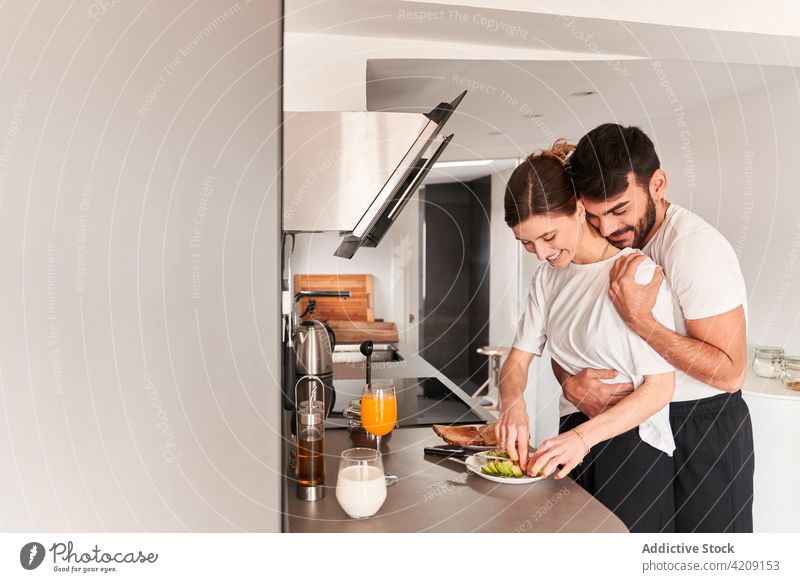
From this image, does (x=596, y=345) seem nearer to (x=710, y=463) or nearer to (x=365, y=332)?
(x=710, y=463)

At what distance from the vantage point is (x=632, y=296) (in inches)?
34.7

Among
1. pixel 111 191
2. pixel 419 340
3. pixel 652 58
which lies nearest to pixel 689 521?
pixel 652 58

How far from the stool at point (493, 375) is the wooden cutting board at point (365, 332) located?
0.76m

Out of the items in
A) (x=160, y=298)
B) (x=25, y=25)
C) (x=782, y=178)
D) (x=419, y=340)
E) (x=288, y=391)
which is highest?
(x=782, y=178)

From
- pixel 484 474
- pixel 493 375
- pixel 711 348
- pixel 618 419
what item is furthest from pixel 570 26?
pixel 493 375

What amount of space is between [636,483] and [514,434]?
29cm

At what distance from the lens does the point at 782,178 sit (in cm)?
161

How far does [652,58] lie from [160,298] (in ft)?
4.09

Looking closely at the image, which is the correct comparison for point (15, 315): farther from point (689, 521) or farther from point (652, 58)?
point (652, 58)

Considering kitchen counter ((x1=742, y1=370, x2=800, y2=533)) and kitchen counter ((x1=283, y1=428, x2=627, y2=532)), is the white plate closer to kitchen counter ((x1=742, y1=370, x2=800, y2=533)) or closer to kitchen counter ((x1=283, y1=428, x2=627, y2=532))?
kitchen counter ((x1=283, y1=428, x2=627, y2=532))

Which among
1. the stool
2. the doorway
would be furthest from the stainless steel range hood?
the doorway

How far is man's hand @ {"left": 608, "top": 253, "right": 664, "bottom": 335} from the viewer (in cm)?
88

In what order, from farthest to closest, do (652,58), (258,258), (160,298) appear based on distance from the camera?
(652,58)
(258,258)
(160,298)

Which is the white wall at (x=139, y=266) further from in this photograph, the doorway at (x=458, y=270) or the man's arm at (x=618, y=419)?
the doorway at (x=458, y=270)
